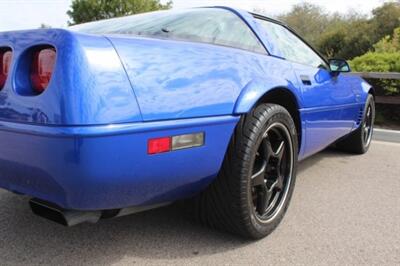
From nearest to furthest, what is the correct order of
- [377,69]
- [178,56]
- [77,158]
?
[77,158] < [178,56] < [377,69]

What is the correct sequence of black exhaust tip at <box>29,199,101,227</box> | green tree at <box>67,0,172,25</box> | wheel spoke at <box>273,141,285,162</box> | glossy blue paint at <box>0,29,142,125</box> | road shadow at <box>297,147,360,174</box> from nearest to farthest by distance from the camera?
glossy blue paint at <box>0,29,142,125</box>
black exhaust tip at <box>29,199,101,227</box>
wheel spoke at <box>273,141,285,162</box>
road shadow at <box>297,147,360,174</box>
green tree at <box>67,0,172,25</box>

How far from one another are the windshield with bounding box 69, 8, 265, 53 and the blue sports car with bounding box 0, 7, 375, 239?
0.04 ft

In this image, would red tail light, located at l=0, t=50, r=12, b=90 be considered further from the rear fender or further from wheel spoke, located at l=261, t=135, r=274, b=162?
wheel spoke, located at l=261, t=135, r=274, b=162

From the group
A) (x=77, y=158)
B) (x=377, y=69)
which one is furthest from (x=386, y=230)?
(x=377, y=69)

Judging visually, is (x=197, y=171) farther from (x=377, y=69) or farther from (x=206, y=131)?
(x=377, y=69)

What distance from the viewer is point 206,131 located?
1.96 m

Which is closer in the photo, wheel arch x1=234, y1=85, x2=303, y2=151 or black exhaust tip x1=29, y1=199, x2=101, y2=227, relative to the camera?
black exhaust tip x1=29, y1=199, x2=101, y2=227

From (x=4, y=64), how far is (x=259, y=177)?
143cm

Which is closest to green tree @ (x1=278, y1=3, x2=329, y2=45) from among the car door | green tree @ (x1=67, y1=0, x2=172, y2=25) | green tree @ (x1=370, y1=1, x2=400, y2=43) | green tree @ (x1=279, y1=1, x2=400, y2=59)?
green tree @ (x1=279, y1=1, x2=400, y2=59)

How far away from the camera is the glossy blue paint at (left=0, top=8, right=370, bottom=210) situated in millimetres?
1570

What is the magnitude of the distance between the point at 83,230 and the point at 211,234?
2.45 feet

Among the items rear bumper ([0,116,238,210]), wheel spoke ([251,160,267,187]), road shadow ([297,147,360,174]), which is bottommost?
road shadow ([297,147,360,174])

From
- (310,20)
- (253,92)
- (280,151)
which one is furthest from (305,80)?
(310,20)

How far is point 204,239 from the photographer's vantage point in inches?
93.7
